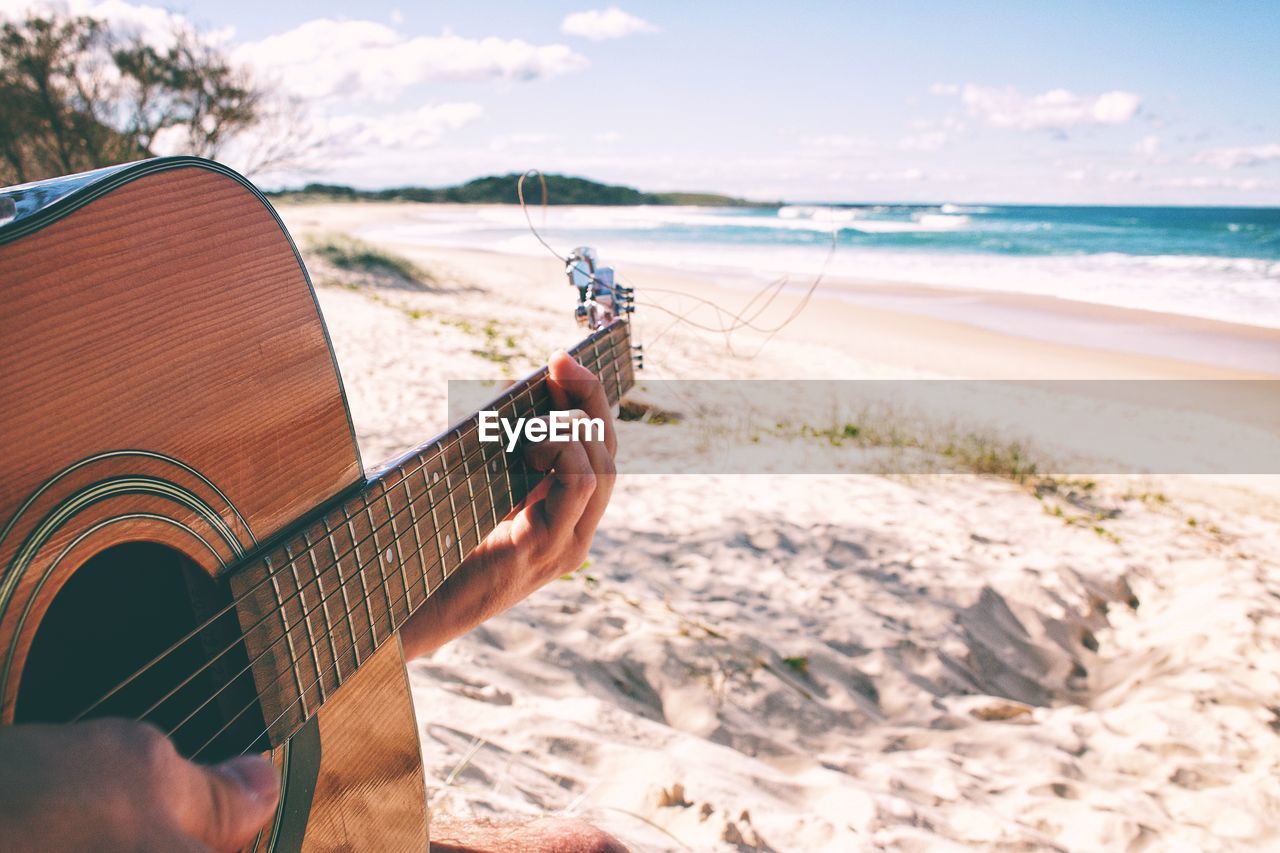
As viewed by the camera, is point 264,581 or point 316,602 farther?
point 316,602

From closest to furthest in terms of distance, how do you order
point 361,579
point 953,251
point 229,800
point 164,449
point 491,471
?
point 229,800, point 164,449, point 361,579, point 491,471, point 953,251

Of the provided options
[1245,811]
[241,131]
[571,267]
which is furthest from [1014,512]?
[241,131]

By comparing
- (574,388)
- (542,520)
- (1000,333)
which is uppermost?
(574,388)

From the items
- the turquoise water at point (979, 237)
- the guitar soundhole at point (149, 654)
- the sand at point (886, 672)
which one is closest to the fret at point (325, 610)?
the guitar soundhole at point (149, 654)

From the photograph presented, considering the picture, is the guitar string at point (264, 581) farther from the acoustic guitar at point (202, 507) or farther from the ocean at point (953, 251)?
the ocean at point (953, 251)

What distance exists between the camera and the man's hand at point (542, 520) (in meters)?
1.88

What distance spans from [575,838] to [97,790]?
1064 millimetres

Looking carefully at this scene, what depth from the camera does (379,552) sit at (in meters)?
1.45

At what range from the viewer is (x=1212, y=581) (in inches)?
175

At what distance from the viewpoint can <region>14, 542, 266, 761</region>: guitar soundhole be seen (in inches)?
40.2

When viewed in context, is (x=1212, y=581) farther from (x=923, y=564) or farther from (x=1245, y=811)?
(x=1245, y=811)

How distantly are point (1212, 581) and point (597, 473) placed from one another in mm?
3890

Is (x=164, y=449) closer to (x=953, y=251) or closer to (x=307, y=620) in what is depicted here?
(x=307, y=620)

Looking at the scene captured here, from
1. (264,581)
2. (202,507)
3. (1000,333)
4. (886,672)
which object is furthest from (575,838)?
(1000,333)
